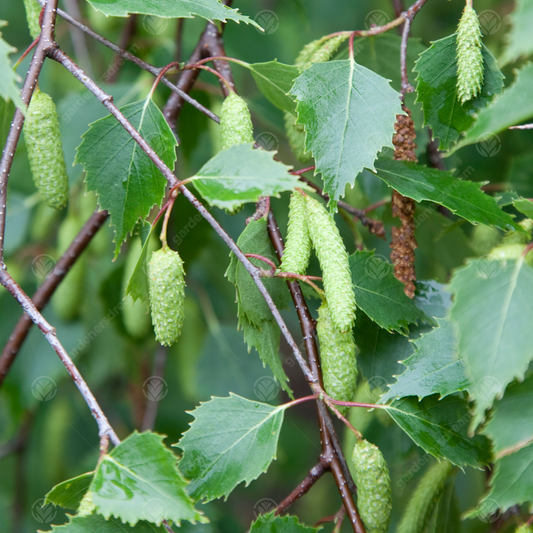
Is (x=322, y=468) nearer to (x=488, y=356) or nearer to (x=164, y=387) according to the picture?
(x=488, y=356)

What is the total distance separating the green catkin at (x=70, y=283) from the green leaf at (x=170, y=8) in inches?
24.0

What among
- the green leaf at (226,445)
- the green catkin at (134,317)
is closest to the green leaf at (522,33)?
the green leaf at (226,445)

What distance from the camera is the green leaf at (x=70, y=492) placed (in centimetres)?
54

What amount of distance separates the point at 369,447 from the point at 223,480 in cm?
14

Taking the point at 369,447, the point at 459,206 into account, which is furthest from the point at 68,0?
the point at 369,447

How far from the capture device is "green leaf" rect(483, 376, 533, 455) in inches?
18.8

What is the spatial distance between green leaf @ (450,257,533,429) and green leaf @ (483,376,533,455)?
0.21 ft

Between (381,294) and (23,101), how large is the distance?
43 cm

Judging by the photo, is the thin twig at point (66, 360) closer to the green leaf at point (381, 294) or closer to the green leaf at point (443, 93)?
the green leaf at point (381, 294)

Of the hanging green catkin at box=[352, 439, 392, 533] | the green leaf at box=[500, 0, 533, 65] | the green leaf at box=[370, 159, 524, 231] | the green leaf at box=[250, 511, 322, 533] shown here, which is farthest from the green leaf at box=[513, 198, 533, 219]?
the green leaf at box=[250, 511, 322, 533]

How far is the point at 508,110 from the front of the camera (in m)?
0.41

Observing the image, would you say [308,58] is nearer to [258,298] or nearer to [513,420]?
[258,298]

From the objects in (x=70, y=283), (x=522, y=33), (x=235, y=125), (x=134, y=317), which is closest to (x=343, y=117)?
(x=235, y=125)

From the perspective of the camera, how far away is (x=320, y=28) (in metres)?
1.79
